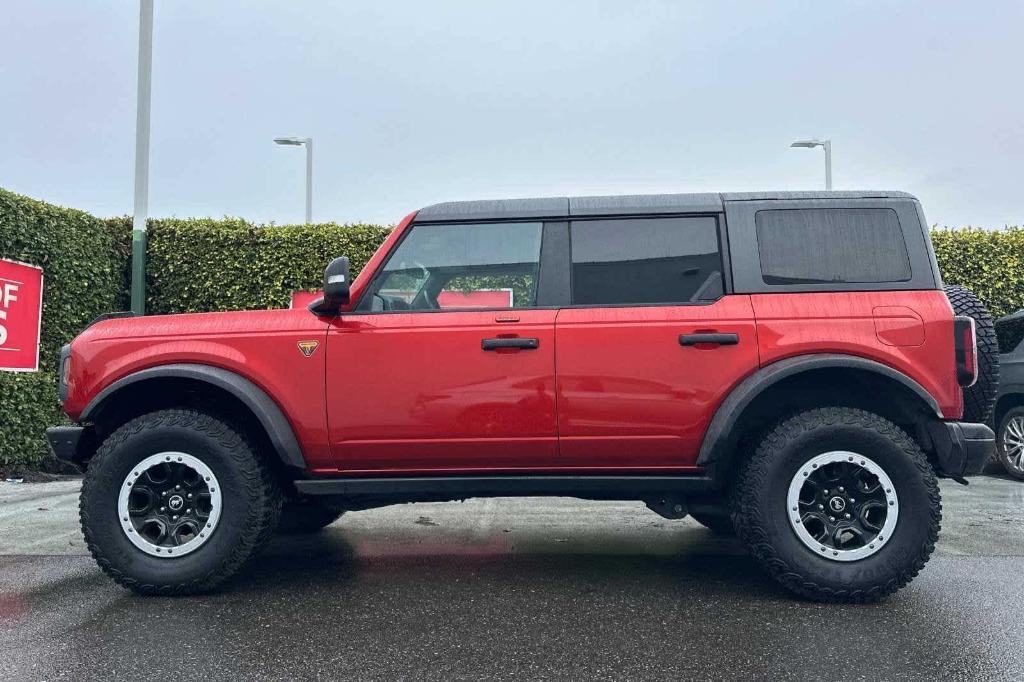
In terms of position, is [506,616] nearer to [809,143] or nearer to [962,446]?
[962,446]

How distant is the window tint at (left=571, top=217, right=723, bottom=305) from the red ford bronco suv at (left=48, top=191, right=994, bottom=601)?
1 centimetres

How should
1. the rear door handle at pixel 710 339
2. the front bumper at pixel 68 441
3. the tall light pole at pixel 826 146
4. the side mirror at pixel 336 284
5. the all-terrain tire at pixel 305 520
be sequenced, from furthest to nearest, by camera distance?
the tall light pole at pixel 826 146 < the all-terrain tire at pixel 305 520 < the front bumper at pixel 68 441 < the side mirror at pixel 336 284 < the rear door handle at pixel 710 339

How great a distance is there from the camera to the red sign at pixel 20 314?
8.42 meters

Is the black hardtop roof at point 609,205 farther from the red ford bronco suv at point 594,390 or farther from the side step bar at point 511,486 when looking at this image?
the side step bar at point 511,486

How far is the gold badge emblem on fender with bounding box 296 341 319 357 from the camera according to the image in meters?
3.93

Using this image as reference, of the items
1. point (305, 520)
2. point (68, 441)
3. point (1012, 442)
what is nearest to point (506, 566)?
point (305, 520)

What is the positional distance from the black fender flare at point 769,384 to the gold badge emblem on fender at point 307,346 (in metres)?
1.91

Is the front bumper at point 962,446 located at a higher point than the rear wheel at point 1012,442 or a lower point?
higher

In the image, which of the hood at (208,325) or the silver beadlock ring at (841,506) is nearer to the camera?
the silver beadlock ring at (841,506)

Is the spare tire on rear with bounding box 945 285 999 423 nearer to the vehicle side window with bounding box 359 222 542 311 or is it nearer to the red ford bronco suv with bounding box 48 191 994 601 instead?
the red ford bronco suv with bounding box 48 191 994 601

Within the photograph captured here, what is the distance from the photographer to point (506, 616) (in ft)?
11.4

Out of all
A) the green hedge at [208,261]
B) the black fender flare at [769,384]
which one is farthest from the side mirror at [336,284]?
the green hedge at [208,261]

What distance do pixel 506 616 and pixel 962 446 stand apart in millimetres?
2177

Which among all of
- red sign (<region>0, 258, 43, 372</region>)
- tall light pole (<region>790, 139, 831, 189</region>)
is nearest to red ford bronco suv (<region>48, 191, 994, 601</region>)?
red sign (<region>0, 258, 43, 372</region>)
